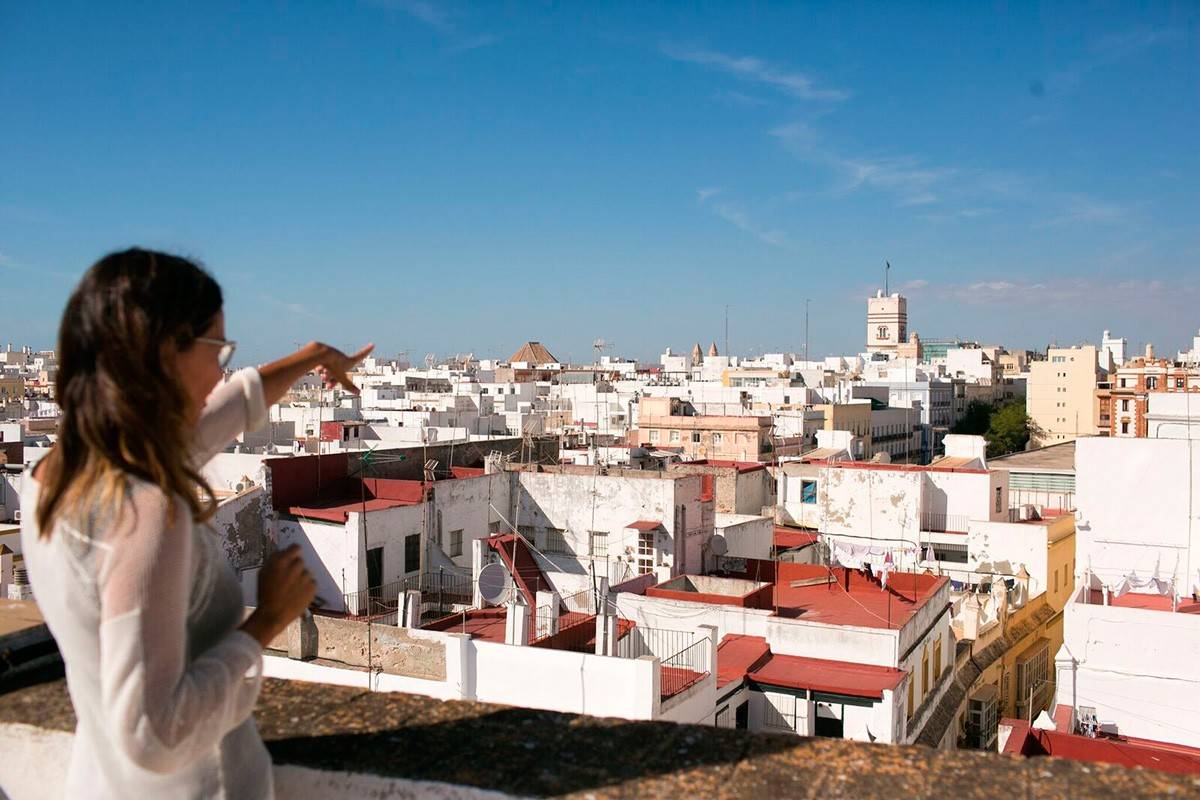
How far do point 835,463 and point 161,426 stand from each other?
95.6 ft

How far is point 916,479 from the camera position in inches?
1045

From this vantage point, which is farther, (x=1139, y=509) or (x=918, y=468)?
(x=918, y=468)

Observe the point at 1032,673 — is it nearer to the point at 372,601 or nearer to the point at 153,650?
the point at 372,601

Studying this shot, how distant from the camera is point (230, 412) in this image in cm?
212

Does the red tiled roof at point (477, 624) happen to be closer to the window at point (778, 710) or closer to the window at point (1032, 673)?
the window at point (778, 710)

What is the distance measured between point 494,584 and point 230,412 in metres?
12.5

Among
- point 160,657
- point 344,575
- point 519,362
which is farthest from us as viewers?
point 519,362

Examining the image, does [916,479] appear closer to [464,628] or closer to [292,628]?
[464,628]

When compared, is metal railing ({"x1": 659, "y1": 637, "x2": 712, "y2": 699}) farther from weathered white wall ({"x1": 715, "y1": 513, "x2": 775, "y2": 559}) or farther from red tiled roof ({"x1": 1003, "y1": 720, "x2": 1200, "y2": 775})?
weathered white wall ({"x1": 715, "y1": 513, "x2": 775, "y2": 559})

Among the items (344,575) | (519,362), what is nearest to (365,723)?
(344,575)

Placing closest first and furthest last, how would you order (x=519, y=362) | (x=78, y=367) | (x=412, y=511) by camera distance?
(x=78, y=367)
(x=412, y=511)
(x=519, y=362)

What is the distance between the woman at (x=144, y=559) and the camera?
155cm

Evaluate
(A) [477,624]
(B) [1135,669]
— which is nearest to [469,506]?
(A) [477,624]

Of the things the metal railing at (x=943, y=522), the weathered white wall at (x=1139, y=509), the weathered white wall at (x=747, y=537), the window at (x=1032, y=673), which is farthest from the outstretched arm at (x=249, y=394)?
the metal railing at (x=943, y=522)
